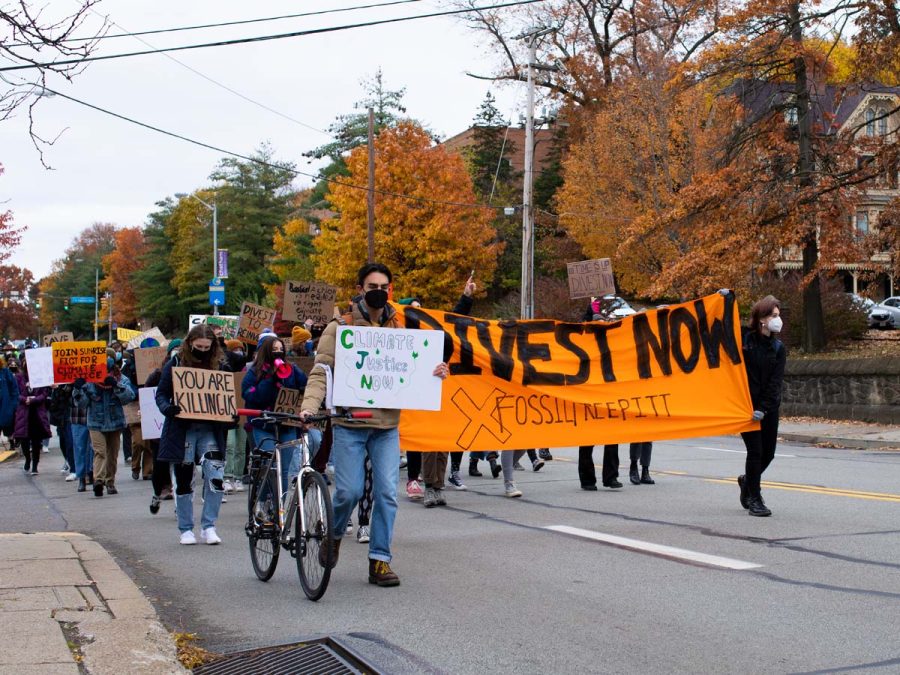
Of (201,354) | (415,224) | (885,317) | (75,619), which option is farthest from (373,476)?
(415,224)

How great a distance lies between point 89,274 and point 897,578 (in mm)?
147241

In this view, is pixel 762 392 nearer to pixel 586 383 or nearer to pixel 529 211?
pixel 586 383

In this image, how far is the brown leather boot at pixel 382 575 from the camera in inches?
285

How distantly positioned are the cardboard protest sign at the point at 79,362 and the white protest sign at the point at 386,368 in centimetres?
779

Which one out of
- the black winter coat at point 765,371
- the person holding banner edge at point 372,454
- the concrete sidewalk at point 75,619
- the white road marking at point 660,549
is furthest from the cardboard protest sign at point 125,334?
the person holding banner edge at point 372,454

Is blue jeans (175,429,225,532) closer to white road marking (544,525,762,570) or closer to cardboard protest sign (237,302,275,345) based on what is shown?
white road marking (544,525,762,570)

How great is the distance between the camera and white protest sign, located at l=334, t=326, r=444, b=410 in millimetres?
7168

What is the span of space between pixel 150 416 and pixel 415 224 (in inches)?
1526

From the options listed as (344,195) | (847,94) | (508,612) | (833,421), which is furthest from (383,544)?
(344,195)

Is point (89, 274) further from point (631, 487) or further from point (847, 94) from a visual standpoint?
point (631, 487)

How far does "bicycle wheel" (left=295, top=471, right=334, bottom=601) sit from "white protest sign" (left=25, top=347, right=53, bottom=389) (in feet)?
32.8

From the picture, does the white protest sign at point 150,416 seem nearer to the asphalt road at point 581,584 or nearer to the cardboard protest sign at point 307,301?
the asphalt road at point 581,584

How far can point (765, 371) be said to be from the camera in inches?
389

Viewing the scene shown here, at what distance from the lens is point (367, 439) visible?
23.9 ft
